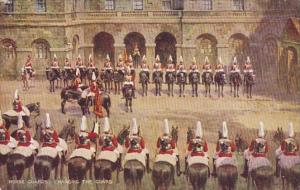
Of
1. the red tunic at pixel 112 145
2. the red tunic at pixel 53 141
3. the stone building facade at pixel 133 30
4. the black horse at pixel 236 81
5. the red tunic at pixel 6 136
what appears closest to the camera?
the red tunic at pixel 112 145

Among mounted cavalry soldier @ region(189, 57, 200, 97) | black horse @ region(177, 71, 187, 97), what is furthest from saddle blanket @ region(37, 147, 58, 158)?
mounted cavalry soldier @ region(189, 57, 200, 97)

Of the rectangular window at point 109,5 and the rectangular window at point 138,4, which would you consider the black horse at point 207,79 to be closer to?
the rectangular window at point 138,4

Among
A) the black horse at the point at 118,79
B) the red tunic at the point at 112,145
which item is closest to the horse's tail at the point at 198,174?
the red tunic at the point at 112,145

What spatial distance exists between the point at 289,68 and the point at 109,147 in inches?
156

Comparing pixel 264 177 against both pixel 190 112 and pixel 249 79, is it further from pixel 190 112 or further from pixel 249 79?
pixel 249 79

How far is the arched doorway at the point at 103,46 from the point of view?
534 inches

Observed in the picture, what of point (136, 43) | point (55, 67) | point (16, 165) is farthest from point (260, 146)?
point (136, 43)

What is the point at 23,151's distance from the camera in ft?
33.1

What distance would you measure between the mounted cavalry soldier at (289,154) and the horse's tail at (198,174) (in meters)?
1.21

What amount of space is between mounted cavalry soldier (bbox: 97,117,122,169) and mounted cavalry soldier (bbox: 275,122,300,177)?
2.48 meters

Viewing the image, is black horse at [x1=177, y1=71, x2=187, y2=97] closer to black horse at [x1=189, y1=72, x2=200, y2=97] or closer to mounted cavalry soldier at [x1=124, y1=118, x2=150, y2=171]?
black horse at [x1=189, y1=72, x2=200, y2=97]

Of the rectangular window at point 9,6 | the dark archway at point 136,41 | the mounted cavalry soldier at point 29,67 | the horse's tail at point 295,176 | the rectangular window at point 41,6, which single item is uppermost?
the rectangular window at point 41,6

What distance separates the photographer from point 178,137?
35.6 feet

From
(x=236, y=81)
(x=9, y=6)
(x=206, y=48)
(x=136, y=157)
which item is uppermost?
(x=9, y=6)
